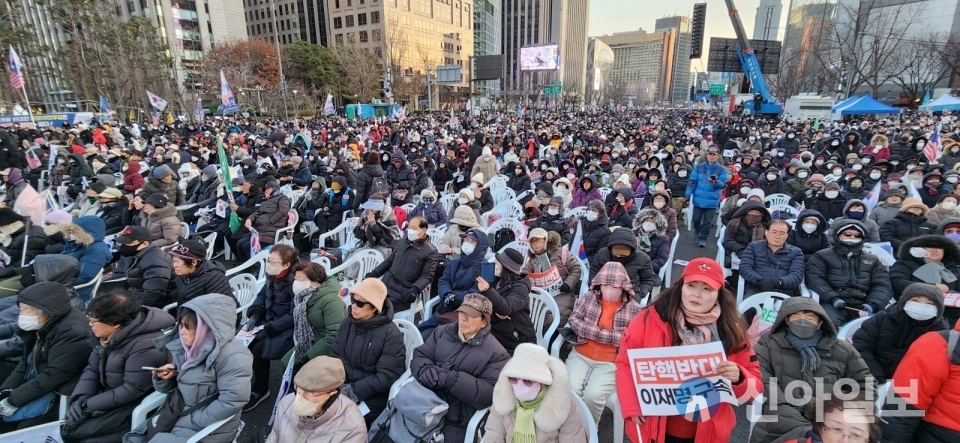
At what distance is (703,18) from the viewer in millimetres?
33719

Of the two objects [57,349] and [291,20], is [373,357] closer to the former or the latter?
[57,349]

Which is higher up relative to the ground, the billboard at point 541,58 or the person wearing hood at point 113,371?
the billboard at point 541,58

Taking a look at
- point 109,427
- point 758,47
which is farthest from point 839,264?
point 758,47

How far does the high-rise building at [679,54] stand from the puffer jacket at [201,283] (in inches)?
6654

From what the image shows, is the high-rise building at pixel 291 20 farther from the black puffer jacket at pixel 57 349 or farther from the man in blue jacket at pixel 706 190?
the black puffer jacket at pixel 57 349

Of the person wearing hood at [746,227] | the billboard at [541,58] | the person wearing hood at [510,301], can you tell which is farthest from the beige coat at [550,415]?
the billboard at [541,58]

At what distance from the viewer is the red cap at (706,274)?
208 cm

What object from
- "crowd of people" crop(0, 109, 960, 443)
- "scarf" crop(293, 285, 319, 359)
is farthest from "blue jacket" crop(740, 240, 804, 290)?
"scarf" crop(293, 285, 319, 359)

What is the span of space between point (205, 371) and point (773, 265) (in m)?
5.19

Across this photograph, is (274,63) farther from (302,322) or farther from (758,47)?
(302,322)

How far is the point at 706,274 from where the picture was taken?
208 centimetres

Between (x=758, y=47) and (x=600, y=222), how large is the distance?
115 ft

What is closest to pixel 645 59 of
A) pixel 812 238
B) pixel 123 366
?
pixel 812 238

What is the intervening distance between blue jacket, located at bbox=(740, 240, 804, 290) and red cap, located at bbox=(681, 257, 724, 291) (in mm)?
2841
